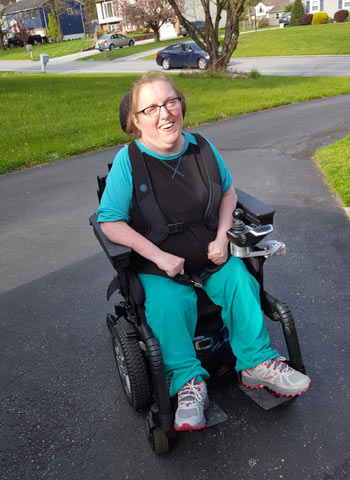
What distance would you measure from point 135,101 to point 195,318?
1225mm

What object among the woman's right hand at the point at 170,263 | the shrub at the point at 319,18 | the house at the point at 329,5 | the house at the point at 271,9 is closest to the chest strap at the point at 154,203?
the woman's right hand at the point at 170,263

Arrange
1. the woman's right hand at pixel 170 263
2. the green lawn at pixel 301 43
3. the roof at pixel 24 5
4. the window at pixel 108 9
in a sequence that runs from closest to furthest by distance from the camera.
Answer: the woman's right hand at pixel 170 263 < the green lawn at pixel 301 43 < the window at pixel 108 9 < the roof at pixel 24 5

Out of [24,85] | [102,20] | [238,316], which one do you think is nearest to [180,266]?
[238,316]

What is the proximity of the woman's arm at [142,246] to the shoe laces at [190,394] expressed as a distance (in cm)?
55

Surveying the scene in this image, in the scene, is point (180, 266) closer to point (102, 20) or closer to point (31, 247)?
point (31, 247)

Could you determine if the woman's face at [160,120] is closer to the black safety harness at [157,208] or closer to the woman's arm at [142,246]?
the black safety harness at [157,208]

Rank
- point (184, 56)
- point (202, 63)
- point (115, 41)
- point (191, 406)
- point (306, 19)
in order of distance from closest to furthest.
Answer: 1. point (191, 406)
2. point (202, 63)
3. point (184, 56)
4. point (115, 41)
5. point (306, 19)

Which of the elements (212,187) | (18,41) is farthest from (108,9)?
(212,187)

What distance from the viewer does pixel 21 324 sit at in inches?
139

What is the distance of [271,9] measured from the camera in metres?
69.1

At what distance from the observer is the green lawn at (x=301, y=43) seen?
2782cm

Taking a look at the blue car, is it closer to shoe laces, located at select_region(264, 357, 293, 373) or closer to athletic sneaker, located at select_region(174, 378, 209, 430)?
shoe laces, located at select_region(264, 357, 293, 373)

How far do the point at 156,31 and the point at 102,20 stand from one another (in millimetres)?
24603

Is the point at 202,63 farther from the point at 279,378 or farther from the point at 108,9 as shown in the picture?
the point at 108,9
